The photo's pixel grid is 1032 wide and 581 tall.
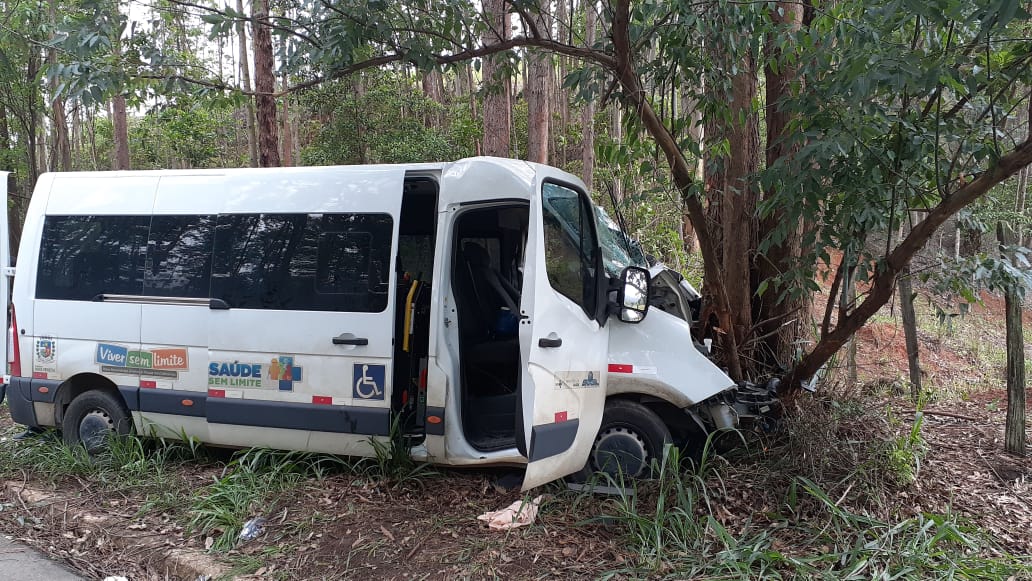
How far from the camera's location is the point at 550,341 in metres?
3.89

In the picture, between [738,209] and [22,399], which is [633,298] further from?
[22,399]

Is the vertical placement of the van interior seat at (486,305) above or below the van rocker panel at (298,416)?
above

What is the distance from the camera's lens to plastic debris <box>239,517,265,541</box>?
4.24 m

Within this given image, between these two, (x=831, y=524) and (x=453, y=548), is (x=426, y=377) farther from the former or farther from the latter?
(x=831, y=524)

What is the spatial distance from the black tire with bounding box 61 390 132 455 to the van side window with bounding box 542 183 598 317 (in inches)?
153

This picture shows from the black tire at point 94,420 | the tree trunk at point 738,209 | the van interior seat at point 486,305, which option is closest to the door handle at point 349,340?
the van interior seat at point 486,305

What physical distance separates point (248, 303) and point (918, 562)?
182 inches

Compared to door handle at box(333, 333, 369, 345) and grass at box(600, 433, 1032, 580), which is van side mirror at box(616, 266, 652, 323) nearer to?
grass at box(600, 433, 1032, 580)

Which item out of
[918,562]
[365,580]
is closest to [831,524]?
[918,562]

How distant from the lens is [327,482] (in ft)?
16.1

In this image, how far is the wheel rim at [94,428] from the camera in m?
5.62

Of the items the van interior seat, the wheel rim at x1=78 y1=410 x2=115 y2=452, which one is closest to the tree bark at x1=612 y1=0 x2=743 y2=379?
the van interior seat

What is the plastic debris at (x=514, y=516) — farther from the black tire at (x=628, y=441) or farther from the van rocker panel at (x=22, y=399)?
the van rocker panel at (x=22, y=399)

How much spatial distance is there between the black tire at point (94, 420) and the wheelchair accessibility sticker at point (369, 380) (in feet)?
7.27
